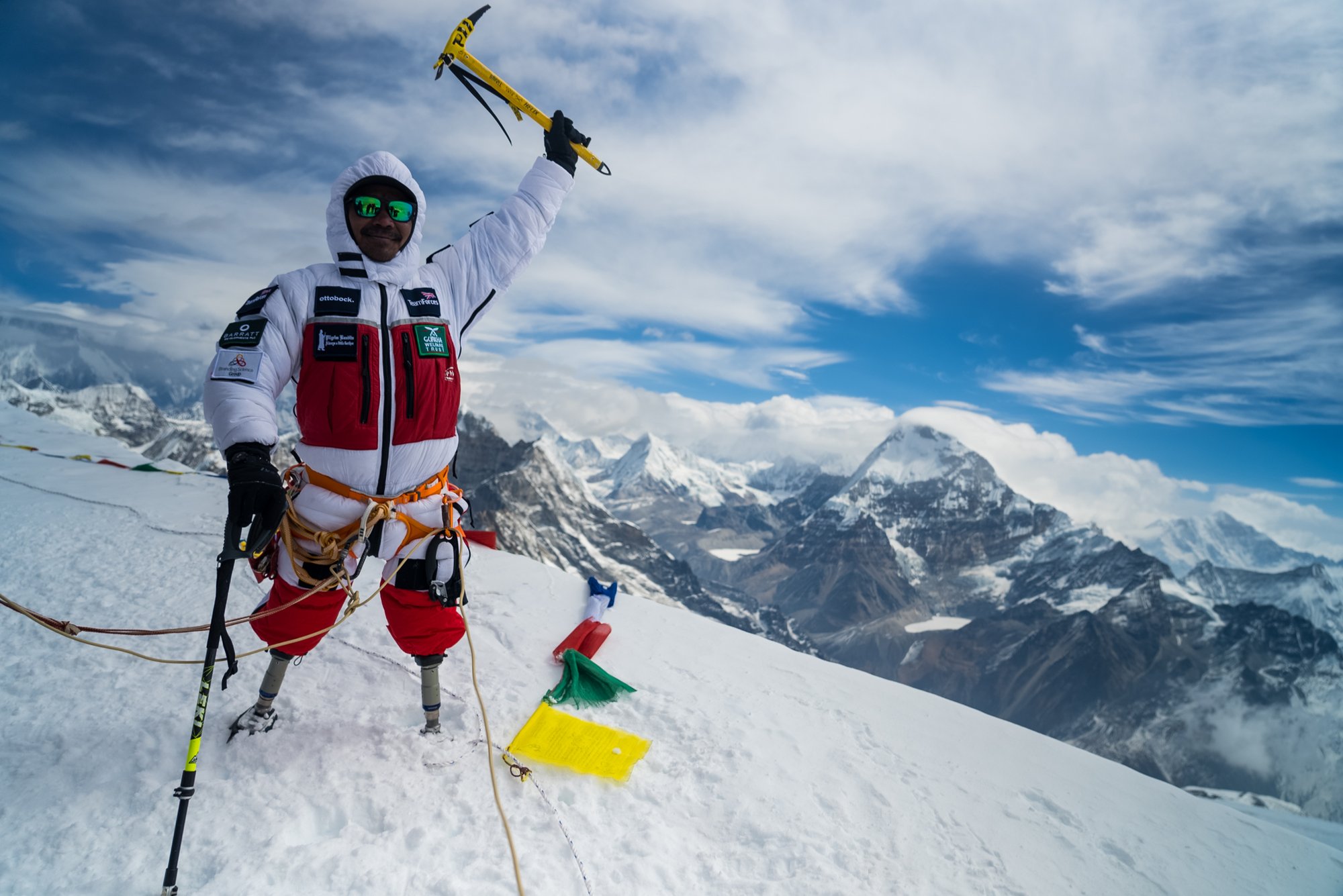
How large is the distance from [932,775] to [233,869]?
5.01m

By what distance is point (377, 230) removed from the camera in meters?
4.05

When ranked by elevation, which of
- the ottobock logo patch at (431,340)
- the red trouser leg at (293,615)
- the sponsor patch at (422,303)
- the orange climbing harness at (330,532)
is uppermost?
the sponsor patch at (422,303)

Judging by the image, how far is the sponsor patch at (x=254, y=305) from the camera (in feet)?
12.2

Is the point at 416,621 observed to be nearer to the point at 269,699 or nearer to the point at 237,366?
the point at 269,699

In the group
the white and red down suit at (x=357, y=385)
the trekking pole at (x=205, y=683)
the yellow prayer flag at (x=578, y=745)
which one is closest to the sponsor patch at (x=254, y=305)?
the white and red down suit at (x=357, y=385)

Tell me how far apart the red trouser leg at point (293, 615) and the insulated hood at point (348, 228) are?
2.12 m

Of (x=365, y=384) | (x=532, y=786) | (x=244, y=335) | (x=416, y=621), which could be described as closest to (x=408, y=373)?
(x=365, y=384)

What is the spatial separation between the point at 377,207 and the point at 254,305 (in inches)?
38.0

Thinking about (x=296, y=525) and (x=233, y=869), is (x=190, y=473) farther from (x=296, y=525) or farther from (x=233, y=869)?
(x=233, y=869)

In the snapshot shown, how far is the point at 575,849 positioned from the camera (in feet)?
12.1

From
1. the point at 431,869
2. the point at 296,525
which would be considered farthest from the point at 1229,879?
the point at 296,525

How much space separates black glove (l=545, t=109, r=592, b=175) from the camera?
5.11 m

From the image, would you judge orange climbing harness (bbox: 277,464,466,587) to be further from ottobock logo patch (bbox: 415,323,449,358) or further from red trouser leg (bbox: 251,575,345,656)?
ottobock logo patch (bbox: 415,323,449,358)

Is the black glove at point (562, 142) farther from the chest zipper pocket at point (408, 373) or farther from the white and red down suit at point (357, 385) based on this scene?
the chest zipper pocket at point (408, 373)
